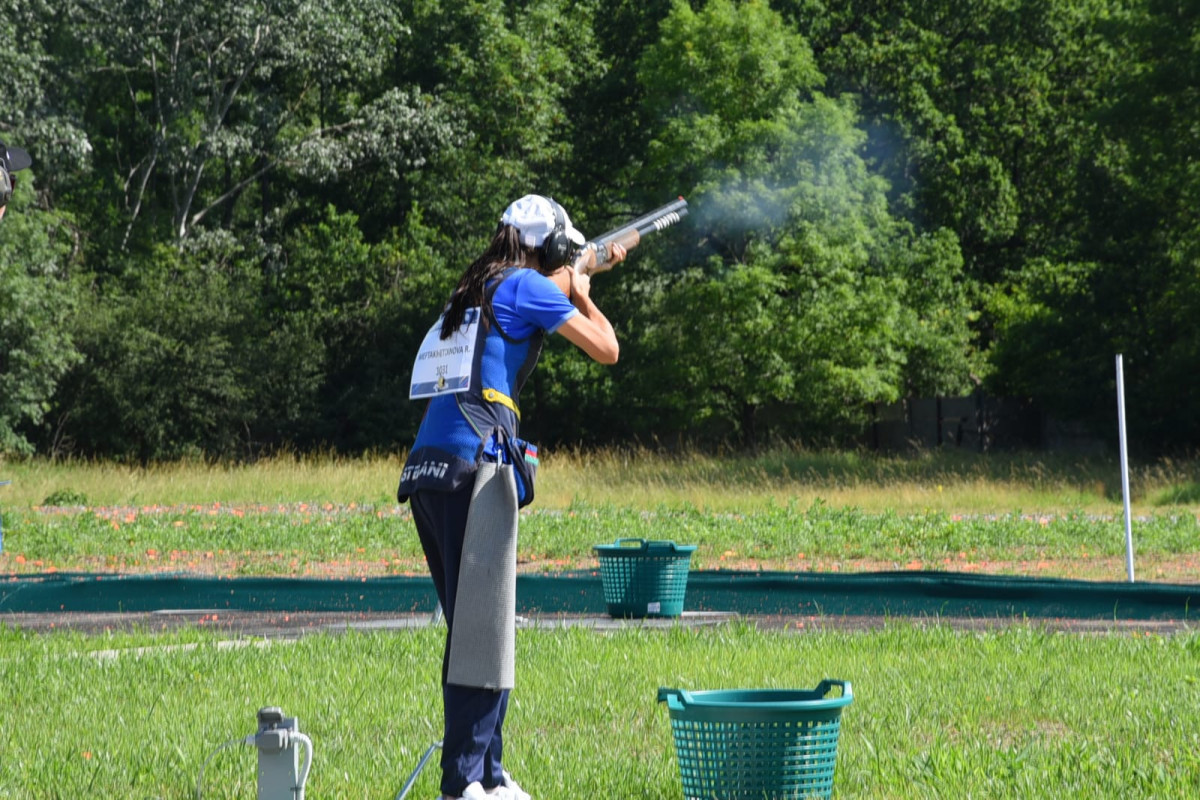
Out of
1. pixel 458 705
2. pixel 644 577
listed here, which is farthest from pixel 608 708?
pixel 644 577

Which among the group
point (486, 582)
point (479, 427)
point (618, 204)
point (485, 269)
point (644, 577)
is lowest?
point (644, 577)

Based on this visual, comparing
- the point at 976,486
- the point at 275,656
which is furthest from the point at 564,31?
the point at 275,656

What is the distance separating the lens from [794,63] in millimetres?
32281

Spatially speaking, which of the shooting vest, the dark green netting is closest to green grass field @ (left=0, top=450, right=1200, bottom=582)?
the dark green netting

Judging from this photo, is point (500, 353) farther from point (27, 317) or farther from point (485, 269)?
point (27, 317)

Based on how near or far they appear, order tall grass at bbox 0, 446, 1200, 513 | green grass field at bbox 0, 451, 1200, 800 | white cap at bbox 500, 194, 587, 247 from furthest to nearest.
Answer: tall grass at bbox 0, 446, 1200, 513 → green grass field at bbox 0, 451, 1200, 800 → white cap at bbox 500, 194, 587, 247

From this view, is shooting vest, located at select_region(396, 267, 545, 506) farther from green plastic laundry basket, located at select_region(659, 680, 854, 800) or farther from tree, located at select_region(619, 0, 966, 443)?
tree, located at select_region(619, 0, 966, 443)

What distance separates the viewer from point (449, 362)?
14.1 feet

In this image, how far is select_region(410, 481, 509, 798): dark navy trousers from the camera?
4109 millimetres

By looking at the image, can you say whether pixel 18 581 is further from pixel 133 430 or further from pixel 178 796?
pixel 133 430

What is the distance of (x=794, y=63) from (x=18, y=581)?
24.8 metres

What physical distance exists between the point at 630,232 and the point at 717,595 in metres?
4.62

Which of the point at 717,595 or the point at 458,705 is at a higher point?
the point at 458,705

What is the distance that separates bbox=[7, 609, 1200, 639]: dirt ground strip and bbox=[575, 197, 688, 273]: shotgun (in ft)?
8.03
